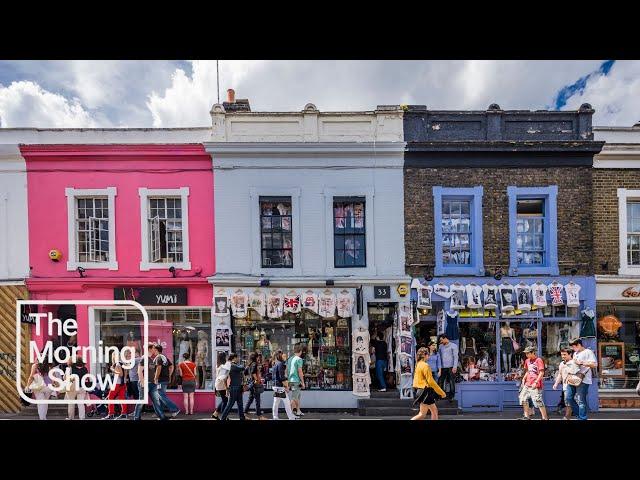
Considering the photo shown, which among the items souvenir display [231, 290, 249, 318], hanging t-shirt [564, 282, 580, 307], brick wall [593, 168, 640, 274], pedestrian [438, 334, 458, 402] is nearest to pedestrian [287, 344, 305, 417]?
souvenir display [231, 290, 249, 318]

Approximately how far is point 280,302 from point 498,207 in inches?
153

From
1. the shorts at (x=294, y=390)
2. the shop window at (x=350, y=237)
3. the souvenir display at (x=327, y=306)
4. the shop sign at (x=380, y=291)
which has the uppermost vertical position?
the shop window at (x=350, y=237)

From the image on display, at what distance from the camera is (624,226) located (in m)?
7.51

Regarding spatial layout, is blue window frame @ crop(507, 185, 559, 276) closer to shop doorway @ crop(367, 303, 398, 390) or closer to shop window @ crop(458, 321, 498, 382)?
shop window @ crop(458, 321, 498, 382)

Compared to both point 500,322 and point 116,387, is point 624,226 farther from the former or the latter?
point 116,387

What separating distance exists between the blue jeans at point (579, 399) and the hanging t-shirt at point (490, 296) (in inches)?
63.0

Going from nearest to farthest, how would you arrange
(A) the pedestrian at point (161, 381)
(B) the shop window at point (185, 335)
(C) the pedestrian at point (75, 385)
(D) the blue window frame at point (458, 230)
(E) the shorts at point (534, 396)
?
1. (C) the pedestrian at point (75, 385)
2. (A) the pedestrian at point (161, 381)
3. (E) the shorts at point (534, 396)
4. (B) the shop window at point (185, 335)
5. (D) the blue window frame at point (458, 230)

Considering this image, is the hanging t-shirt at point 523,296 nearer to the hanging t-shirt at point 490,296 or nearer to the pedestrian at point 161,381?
the hanging t-shirt at point 490,296

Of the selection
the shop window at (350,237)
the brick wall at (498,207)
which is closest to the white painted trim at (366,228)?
the shop window at (350,237)

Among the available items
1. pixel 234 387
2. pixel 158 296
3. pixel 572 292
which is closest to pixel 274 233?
pixel 158 296

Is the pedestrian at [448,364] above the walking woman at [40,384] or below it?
below

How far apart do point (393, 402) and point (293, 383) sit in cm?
160

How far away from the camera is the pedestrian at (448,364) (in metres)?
7.45

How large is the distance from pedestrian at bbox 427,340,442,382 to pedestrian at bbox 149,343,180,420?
3.93 metres
